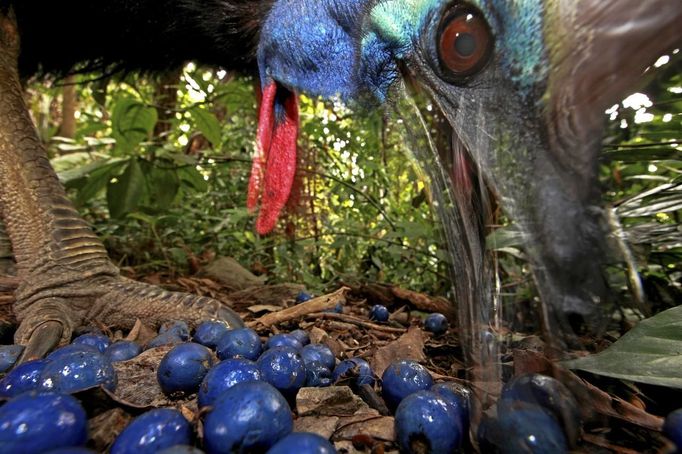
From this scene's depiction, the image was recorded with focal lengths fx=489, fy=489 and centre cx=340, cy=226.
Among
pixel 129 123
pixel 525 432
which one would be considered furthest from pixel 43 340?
pixel 129 123

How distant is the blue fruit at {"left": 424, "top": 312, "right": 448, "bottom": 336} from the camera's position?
4.24 ft

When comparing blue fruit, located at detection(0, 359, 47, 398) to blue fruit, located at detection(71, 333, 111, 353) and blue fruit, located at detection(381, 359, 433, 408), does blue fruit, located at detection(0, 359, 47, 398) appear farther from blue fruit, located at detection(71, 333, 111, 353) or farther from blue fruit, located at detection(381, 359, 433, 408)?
blue fruit, located at detection(381, 359, 433, 408)

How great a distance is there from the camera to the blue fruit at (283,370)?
738 mm

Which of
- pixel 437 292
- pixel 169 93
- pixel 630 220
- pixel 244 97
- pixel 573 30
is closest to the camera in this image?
pixel 573 30

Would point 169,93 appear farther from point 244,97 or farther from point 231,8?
point 231,8

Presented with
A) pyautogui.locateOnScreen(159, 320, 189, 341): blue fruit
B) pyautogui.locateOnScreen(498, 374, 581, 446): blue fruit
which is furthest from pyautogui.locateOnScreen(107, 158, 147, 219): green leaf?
pyautogui.locateOnScreen(498, 374, 581, 446): blue fruit

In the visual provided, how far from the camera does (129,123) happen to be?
2.09 m

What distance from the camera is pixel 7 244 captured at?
163 centimetres

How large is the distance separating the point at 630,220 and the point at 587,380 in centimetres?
55

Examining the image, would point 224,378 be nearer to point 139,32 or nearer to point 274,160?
point 274,160

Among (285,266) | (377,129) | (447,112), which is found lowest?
(285,266)

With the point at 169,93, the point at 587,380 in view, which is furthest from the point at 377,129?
the point at 169,93

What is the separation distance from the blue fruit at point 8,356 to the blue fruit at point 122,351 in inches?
6.3

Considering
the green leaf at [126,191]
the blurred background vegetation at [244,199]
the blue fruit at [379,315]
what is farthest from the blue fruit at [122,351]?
the green leaf at [126,191]
